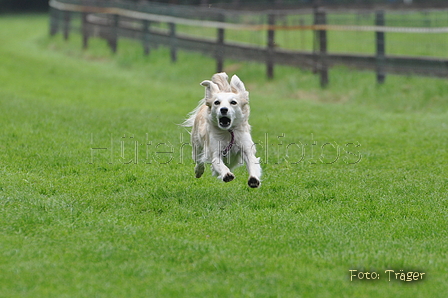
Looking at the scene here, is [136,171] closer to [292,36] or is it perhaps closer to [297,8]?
[292,36]

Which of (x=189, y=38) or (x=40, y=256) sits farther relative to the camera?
(x=189, y=38)

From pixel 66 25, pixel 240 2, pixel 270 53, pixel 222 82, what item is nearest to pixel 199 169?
pixel 222 82

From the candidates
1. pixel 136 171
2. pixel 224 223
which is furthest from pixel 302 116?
pixel 224 223

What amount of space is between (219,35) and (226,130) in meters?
12.5

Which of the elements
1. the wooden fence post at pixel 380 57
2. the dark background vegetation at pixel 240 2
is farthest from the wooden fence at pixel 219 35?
the dark background vegetation at pixel 240 2

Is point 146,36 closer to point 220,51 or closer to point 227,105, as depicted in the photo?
point 220,51

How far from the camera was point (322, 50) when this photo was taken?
1667 cm

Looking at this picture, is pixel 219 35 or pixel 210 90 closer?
pixel 210 90

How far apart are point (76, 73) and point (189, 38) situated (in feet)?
12.1

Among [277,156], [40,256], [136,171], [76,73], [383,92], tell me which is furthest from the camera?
[76,73]

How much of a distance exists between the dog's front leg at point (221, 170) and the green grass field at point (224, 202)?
0.34 meters

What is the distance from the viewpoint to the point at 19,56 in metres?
24.7

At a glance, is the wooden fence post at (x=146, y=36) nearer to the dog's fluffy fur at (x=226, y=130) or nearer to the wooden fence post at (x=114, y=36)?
the wooden fence post at (x=114, y=36)

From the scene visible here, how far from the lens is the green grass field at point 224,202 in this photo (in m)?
4.95
